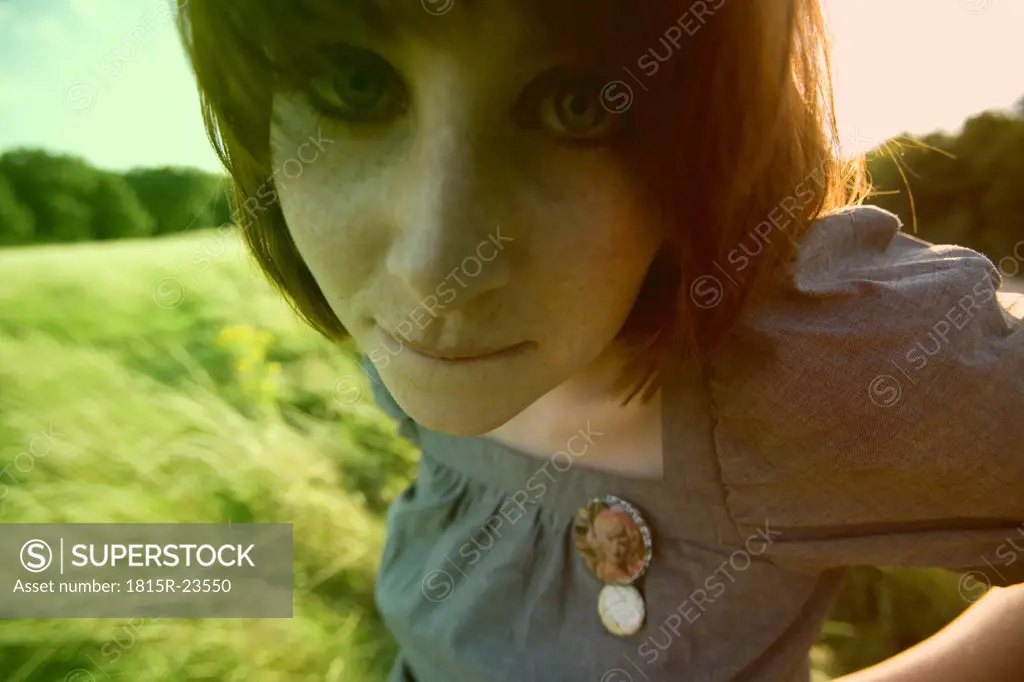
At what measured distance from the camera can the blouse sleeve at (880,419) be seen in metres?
0.33

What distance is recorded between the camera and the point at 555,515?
0.44 m

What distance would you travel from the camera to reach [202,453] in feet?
2.81

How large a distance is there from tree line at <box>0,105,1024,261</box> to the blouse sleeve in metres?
0.54

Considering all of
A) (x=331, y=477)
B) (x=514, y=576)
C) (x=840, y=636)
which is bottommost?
(x=331, y=477)

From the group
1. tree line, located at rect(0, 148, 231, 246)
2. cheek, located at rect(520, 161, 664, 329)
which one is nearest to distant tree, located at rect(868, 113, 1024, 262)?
cheek, located at rect(520, 161, 664, 329)

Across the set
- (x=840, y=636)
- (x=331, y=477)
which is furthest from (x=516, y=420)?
(x=840, y=636)

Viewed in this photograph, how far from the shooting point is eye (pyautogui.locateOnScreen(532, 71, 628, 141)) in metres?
0.27

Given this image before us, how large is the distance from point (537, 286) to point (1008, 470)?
241 millimetres

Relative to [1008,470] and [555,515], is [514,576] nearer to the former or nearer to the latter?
[555,515]

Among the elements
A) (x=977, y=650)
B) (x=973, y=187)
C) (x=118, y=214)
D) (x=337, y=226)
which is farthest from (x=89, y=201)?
(x=973, y=187)

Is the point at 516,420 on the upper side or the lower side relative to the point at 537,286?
lower

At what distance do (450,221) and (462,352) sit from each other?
0.22 feet

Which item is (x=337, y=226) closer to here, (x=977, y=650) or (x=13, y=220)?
(x=977, y=650)

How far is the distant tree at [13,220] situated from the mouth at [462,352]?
0.84 meters
